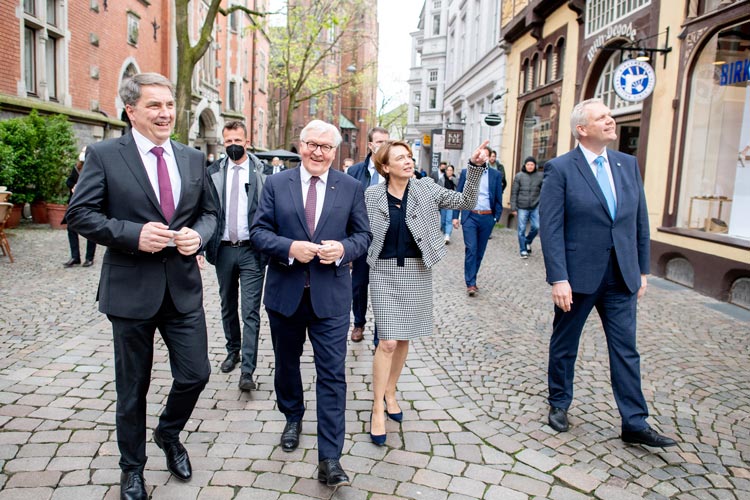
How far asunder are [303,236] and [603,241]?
1.88m

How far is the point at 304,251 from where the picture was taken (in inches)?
126

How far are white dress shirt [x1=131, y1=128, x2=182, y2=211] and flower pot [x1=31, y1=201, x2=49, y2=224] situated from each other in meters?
12.3

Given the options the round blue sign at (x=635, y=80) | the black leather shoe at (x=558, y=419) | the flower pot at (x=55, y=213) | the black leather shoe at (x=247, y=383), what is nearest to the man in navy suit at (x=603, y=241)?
the black leather shoe at (x=558, y=419)

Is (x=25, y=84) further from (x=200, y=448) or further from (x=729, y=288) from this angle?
(x=729, y=288)

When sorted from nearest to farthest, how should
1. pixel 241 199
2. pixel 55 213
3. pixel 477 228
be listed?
pixel 241 199 < pixel 477 228 < pixel 55 213

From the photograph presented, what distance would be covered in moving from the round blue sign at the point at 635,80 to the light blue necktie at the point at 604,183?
702 centimetres

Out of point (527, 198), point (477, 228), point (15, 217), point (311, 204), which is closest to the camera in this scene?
point (311, 204)

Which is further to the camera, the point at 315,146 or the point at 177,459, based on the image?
the point at 315,146

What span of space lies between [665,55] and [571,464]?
872cm

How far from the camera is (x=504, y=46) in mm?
19656

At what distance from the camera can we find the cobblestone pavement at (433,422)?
323 cm

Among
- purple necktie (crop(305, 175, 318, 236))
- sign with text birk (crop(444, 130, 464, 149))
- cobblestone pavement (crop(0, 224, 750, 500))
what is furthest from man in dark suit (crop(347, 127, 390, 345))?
sign with text birk (crop(444, 130, 464, 149))

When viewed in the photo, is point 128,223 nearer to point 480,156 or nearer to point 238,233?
point 238,233

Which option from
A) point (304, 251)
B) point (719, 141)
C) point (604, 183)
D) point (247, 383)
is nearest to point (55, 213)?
point (247, 383)
